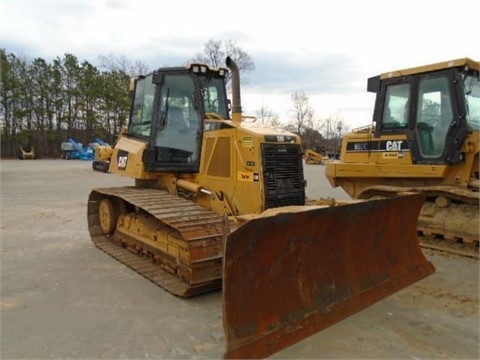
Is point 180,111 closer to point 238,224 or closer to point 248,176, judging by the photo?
point 248,176

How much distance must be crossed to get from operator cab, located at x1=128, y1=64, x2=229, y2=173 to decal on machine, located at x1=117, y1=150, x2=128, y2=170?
0.56 m

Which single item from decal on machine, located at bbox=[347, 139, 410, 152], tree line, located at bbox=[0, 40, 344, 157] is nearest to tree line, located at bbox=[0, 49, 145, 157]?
tree line, located at bbox=[0, 40, 344, 157]

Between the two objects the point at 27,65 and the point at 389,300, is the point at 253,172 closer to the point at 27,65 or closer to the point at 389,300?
the point at 389,300

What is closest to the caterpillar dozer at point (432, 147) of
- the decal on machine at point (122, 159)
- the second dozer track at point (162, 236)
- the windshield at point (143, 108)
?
the second dozer track at point (162, 236)

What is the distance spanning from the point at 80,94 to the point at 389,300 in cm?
4141

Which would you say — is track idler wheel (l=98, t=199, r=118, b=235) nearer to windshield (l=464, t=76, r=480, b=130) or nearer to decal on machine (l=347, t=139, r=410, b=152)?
decal on machine (l=347, t=139, r=410, b=152)

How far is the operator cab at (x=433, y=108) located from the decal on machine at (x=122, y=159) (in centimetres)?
467

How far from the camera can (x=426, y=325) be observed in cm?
392

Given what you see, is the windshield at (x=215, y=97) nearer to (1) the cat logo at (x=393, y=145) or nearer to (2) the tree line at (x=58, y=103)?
(1) the cat logo at (x=393, y=145)

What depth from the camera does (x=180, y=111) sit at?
19.7 feet

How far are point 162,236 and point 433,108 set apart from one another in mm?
5136

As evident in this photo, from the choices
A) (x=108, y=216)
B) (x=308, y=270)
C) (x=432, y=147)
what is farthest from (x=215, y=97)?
(x=432, y=147)

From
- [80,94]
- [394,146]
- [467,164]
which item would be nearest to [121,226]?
[394,146]

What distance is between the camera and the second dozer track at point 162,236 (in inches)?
174
